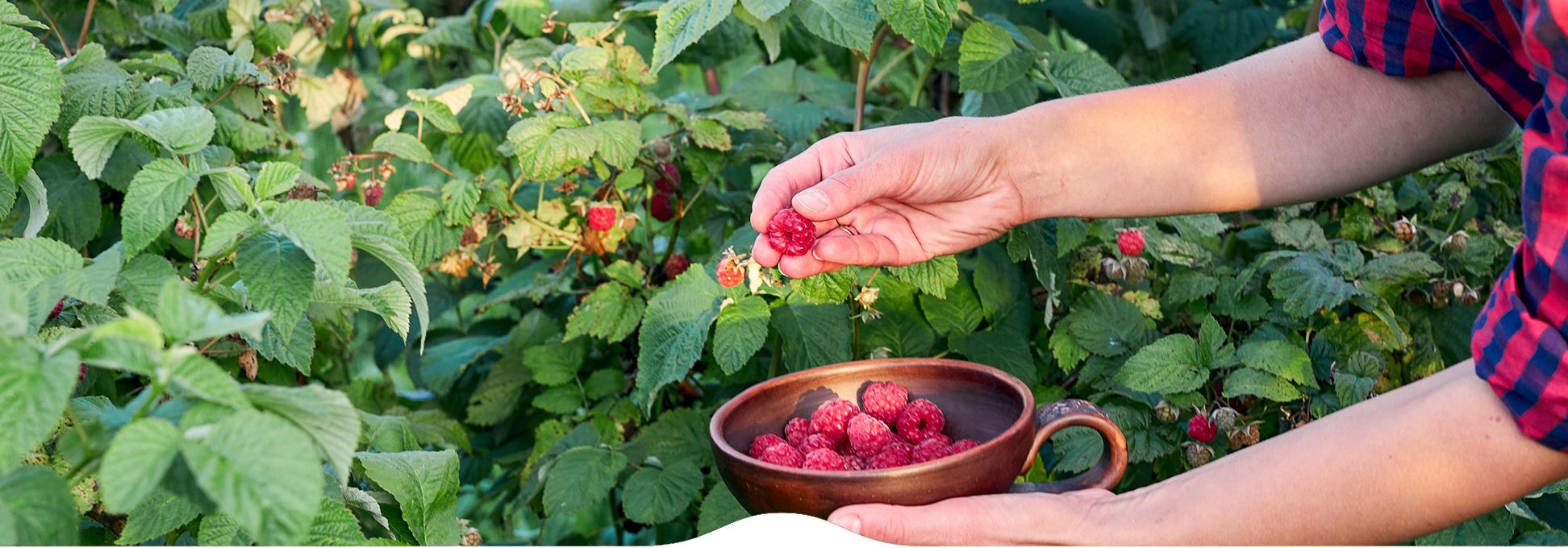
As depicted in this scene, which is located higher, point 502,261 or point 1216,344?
point 1216,344

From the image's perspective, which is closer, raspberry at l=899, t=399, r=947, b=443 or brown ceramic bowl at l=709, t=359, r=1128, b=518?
brown ceramic bowl at l=709, t=359, r=1128, b=518

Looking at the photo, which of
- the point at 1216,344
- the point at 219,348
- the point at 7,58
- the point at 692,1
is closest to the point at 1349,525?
the point at 1216,344

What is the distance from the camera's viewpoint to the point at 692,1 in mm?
1616

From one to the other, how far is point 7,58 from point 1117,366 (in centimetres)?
131

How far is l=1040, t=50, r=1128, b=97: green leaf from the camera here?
5.76 ft

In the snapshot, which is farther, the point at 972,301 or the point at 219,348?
the point at 972,301

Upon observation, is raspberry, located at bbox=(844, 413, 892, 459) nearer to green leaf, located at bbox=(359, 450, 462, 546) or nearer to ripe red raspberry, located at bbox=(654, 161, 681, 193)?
green leaf, located at bbox=(359, 450, 462, 546)

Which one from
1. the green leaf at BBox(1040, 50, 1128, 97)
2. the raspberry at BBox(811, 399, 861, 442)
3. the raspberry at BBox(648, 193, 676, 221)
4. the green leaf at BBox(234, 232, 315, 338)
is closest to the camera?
the green leaf at BBox(234, 232, 315, 338)

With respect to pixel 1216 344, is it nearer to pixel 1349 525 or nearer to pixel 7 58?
pixel 1349 525

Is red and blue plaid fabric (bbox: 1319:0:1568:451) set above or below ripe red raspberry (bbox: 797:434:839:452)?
above

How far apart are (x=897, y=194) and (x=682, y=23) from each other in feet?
1.25

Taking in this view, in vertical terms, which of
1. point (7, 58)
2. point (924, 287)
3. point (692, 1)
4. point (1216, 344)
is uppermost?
point (7, 58)

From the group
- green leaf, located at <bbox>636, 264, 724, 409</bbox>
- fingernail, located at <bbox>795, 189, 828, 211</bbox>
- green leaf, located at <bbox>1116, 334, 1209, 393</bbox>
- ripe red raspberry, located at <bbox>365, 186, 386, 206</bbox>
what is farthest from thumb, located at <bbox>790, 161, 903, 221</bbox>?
ripe red raspberry, located at <bbox>365, 186, 386, 206</bbox>

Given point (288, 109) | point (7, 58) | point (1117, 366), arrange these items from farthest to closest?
point (288, 109) → point (1117, 366) → point (7, 58)
